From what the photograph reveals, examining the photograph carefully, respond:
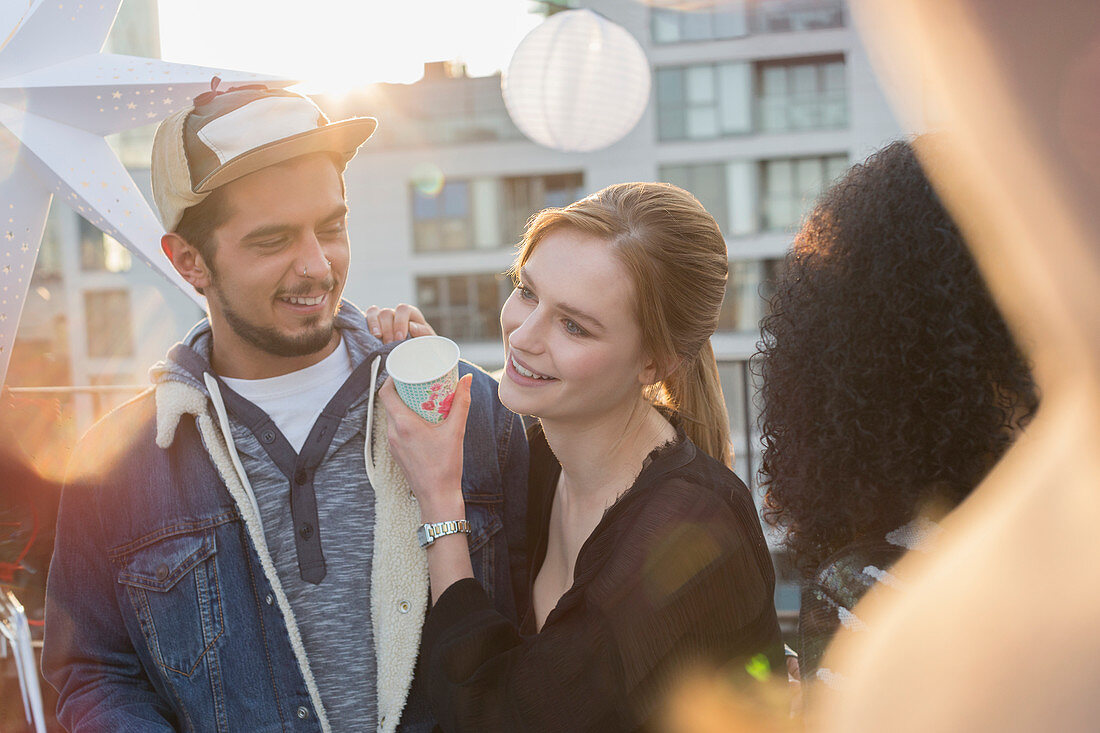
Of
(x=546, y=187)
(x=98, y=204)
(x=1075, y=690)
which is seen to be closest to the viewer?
(x=1075, y=690)

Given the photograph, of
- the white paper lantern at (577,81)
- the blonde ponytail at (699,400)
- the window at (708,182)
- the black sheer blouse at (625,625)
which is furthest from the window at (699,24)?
the black sheer blouse at (625,625)

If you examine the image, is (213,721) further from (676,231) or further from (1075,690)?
(1075,690)

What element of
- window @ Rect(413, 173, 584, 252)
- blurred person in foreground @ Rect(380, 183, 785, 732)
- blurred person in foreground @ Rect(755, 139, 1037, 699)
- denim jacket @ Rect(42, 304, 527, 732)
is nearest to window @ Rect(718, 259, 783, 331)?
window @ Rect(413, 173, 584, 252)

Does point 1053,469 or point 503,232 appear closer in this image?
point 1053,469

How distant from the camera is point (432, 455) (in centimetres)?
167

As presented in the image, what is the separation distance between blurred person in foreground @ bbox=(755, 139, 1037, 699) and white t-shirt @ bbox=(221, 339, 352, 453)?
1.04m

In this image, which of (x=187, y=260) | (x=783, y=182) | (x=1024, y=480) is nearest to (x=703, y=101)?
(x=783, y=182)

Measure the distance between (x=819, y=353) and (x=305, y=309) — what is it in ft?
3.56

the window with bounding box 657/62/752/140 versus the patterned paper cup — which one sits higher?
the window with bounding box 657/62/752/140

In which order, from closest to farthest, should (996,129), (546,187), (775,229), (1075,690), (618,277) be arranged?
(1075,690) < (996,129) < (618,277) < (775,229) < (546,187)

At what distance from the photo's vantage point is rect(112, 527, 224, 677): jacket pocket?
5.68ft

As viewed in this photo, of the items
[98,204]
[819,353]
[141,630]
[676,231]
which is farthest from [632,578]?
[98,204]

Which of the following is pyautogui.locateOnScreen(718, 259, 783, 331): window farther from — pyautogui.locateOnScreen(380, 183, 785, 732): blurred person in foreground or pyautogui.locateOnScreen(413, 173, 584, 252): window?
pyautogui.locateOnScreen(380, 183, 785, 732): blurred person in foreground

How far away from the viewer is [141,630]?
176cm
